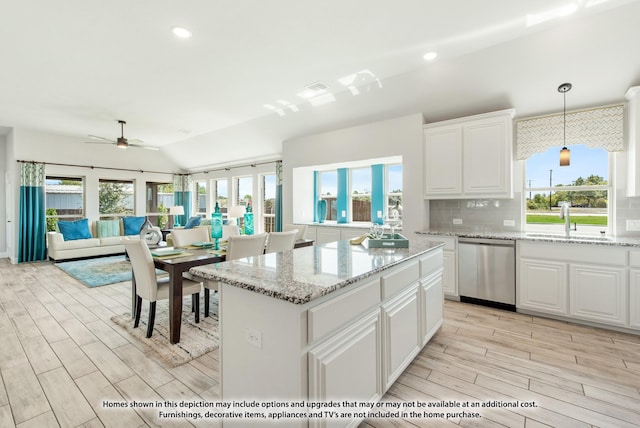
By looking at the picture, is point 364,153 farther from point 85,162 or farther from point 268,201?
point 85,162

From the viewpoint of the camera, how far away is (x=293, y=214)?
5.97 meters

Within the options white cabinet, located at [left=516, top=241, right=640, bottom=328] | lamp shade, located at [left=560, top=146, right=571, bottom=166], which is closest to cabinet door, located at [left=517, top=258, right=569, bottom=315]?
white cabinet, located at [left=516, top=241, right=640, bottom=328]

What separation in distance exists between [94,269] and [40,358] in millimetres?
3837

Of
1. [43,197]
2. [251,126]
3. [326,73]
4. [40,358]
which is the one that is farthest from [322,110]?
[43,197]

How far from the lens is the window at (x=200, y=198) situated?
9406mm

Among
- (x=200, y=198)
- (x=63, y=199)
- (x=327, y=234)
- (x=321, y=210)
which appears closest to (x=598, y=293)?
(x=327, y=234)

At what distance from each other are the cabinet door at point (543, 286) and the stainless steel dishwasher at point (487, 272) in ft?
0.32

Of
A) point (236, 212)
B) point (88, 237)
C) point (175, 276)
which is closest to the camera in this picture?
point (175, 276)

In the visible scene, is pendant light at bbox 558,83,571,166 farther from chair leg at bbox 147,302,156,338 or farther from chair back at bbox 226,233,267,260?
chair leg at bbox 147,302,156,338

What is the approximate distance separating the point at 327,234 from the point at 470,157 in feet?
8.74

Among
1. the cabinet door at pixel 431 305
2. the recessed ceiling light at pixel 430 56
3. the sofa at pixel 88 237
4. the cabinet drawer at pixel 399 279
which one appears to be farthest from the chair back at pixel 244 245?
the sofa at pixel 88 237

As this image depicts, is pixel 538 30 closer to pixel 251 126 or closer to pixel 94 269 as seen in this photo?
pixel 251 126

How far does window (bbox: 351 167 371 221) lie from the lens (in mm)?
5780

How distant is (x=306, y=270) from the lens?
5.58 ft
